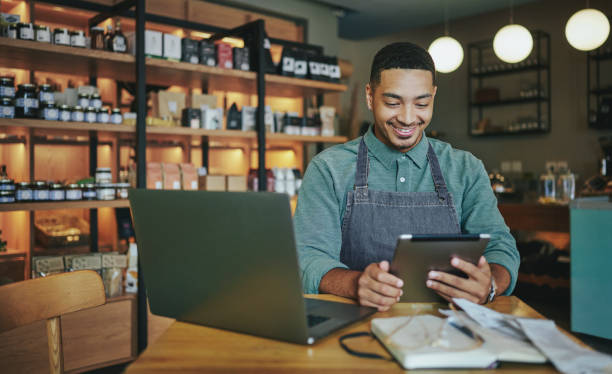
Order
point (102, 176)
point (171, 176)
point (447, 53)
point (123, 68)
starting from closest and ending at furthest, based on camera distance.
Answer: point (102, 176)
point (123, 68)
point (171, 176)
point (447, 53)

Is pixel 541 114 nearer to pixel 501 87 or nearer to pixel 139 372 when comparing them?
pixel 501 87

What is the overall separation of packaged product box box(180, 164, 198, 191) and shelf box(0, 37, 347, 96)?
59 centimetres

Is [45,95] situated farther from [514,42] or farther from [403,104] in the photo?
[514,42]

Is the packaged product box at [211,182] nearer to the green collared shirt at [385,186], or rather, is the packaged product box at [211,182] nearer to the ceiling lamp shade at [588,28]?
the green collared shirt at [385,186]

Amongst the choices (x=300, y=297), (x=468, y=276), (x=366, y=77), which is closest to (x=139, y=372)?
(x=300, y=297)

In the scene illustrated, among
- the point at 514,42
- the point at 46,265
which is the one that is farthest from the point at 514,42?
the point at 46,265

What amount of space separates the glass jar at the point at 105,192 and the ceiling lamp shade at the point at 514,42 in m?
2.99

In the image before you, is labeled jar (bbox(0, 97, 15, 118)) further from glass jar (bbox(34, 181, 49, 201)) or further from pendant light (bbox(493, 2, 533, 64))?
pendant light (bbox(493, 2, 533, 64))

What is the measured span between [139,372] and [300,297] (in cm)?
26

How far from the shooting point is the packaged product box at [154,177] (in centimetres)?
298

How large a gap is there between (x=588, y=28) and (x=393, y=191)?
2.95 meters

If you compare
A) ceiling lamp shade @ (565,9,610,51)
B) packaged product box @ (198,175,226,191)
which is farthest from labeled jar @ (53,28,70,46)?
ceiling lamp shade @ (565,9,610,51)

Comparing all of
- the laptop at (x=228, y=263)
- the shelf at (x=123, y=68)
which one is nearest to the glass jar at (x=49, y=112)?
the shelf at (x=123, y=68)

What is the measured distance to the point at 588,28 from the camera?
354 cm
